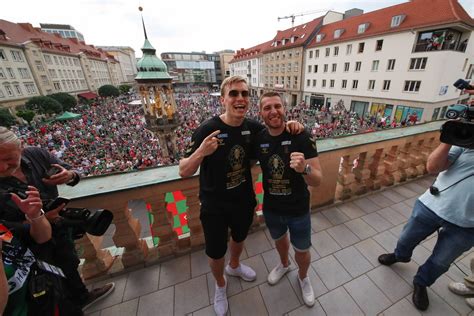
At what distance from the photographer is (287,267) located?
7.61ft

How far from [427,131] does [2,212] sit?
18.3ft

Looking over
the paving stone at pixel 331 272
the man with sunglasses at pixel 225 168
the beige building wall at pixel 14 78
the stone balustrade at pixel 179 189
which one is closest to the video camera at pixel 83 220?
the stone balustrade at pixel 179 189

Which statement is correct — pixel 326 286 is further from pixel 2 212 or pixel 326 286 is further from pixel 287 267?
pixel 2 212

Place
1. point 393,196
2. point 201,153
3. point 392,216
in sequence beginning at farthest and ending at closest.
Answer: point 393,196 → point 392,216 → point 201,153

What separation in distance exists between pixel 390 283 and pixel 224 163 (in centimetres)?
237

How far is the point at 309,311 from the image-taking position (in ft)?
6.43

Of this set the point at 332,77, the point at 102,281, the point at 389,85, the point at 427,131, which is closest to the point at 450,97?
the point at 389,85

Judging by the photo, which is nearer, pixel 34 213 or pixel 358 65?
pixel 34 213

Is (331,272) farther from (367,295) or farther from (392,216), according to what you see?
(392,216)

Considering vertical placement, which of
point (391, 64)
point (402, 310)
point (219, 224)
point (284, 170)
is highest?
point (391, 64)

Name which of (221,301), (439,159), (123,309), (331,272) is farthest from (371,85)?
(123,309)

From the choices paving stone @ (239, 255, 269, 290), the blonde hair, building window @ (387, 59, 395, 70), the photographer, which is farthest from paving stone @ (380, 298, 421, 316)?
building window @ (387, 59, 395, 70)

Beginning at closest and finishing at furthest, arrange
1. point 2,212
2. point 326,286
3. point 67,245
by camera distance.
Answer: point 2,212 < point 67,245 < point 326,286

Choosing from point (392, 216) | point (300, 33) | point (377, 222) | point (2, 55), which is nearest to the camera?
point (377, 222)
